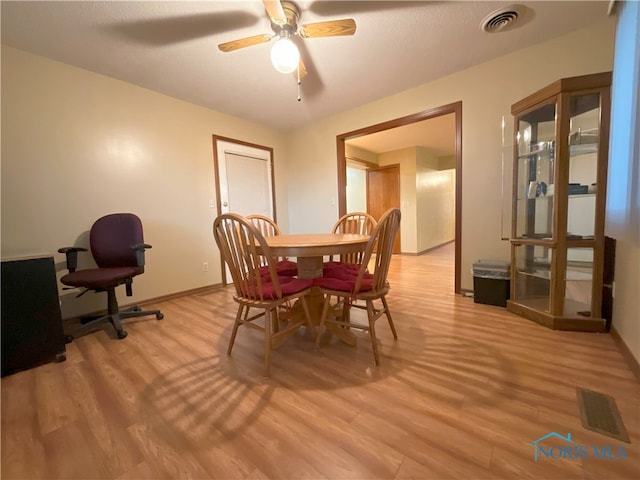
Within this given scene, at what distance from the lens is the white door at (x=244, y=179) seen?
10.9ft

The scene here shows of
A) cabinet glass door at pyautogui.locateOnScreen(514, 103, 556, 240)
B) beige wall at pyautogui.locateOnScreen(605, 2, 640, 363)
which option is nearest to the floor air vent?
beige wall at pyautogui.locateOnScreen(605, 2, 640, 363)

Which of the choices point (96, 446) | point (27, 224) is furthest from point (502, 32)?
point (27, 224)

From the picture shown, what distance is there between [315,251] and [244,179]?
8.43 ft

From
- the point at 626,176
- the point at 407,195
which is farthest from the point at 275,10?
the point at 407,195

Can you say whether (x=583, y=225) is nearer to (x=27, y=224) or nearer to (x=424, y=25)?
(x=424, y=25)

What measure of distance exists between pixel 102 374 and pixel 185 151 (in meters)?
2.38

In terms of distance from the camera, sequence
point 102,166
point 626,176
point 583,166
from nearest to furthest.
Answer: point 626,176 → point 583,166 → point 102,166

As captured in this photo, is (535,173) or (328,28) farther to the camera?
(535,173)

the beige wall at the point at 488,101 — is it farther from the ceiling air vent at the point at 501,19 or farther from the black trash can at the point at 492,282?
the ceiling air vent at the point at 501,19

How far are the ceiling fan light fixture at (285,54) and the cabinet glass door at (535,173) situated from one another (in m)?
1.91

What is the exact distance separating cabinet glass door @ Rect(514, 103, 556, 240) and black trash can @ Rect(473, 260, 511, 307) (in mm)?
327

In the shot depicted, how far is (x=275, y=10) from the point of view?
1377 mm

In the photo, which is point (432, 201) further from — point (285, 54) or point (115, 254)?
point (115, 254)

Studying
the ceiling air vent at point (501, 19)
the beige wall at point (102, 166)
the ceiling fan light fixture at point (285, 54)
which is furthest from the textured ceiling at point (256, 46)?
the ceiling fan light fixture at point (285, 54)
